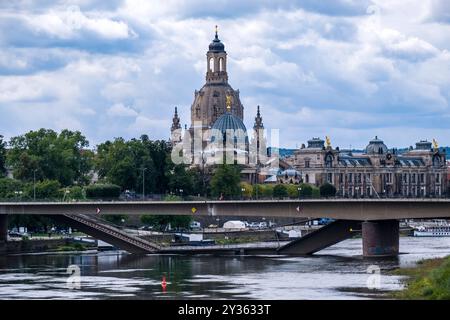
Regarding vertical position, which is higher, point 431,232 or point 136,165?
point 136,165

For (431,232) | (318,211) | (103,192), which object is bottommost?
(431,232)

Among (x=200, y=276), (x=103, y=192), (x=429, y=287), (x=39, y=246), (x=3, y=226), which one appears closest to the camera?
(x=429, y=287)

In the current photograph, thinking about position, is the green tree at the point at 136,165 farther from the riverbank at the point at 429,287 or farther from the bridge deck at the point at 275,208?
the riverbank at the point at 429,287

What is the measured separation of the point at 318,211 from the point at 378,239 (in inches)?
191

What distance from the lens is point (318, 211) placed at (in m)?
98.1

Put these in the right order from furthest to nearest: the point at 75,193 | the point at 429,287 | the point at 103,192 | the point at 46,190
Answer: the point at 103,192 → the point at 75,193 → the point at 46,190 → the point at 429,287

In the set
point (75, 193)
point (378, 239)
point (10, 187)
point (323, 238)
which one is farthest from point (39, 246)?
point (378, 239)

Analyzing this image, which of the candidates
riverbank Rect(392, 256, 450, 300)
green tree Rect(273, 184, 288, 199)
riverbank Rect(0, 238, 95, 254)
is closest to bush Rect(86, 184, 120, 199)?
riverbank Rect(0, 238, 95, 254)

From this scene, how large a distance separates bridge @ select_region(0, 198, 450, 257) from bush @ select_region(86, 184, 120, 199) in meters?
30.4

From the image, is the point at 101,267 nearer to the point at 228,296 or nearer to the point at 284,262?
the point at 284,262

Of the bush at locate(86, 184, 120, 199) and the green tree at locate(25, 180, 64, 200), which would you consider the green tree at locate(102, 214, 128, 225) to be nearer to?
the bush at locate(86, 184, 120, 199)

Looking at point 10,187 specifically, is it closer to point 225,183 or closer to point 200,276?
point 225,183

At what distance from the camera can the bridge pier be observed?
315 ft

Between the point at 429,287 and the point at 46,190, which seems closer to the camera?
the point at 429,287
